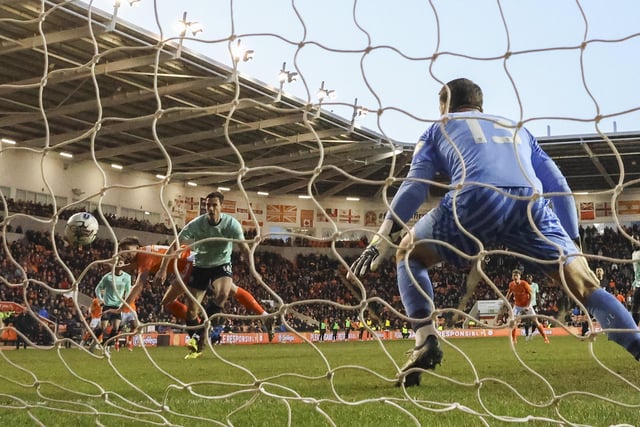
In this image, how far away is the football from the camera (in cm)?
599

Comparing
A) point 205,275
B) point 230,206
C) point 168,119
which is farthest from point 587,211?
point 205,275

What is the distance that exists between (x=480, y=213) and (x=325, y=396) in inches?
67.9

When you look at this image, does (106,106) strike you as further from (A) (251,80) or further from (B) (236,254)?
(B) (236,254)

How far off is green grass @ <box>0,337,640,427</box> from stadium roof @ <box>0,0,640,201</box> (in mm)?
10160

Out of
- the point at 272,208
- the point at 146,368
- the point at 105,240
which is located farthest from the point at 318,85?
the point at 146,368

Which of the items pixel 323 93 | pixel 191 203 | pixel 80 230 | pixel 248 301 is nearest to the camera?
pixel 80 230

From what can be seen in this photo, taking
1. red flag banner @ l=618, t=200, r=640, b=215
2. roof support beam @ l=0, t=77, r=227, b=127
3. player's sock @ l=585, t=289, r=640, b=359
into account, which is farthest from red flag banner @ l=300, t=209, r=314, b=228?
player's sock @ l=585, t=289, r=640, b=359

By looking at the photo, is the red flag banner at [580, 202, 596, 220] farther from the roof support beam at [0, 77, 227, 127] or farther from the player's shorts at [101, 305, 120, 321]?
the player's shorts at [101, 305, 120, 321]

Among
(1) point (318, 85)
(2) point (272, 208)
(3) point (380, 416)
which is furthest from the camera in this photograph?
(2) point (272, 208)

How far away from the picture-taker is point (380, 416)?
361 cm

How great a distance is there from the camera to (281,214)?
1583 inches

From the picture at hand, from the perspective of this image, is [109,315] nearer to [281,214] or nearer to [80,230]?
[80,230]

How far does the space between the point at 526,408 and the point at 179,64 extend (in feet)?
65.6

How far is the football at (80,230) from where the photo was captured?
599 cm
